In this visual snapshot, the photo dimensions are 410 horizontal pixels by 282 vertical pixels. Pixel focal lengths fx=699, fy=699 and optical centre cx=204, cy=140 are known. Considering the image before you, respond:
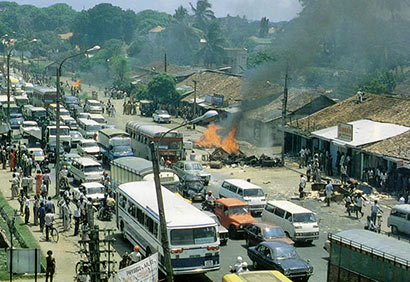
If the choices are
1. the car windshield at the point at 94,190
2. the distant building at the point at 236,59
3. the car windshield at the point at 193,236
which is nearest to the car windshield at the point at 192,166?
the car windshield at the point at 94,190

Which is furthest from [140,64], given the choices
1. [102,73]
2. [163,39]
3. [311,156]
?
[311,156]

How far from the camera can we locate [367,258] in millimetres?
21656

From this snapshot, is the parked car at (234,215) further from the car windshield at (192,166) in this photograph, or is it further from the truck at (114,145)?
the truck at (114,145)

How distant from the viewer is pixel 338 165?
46.0m

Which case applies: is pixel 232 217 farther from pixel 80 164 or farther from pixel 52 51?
pixel 52 51

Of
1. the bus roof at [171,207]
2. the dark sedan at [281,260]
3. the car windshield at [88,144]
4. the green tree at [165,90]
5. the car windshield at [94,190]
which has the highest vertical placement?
the green tree at [165,90]

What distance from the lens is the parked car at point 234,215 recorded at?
29859 millimetres

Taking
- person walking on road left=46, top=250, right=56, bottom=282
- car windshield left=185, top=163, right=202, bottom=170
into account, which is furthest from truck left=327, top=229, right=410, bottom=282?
car windshield left=185, top=163, right=202, bottom=170

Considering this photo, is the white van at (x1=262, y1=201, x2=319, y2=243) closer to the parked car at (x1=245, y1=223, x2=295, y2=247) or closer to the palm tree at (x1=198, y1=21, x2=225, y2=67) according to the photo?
the parked car at (x1=245, y1=223, x2=295, y2=247)

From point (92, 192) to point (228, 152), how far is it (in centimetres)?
1743

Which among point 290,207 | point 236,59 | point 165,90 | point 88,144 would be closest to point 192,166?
point 290,207

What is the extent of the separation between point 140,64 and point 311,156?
91.1 m

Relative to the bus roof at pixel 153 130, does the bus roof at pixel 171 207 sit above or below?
below

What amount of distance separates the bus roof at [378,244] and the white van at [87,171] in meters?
19.8
